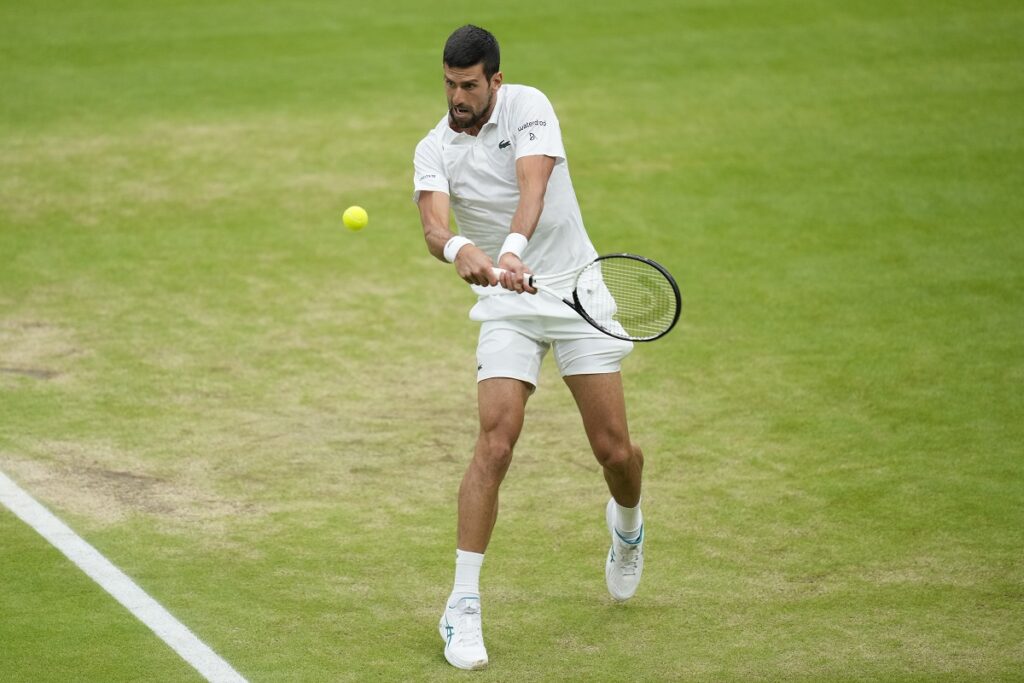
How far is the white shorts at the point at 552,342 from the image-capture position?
660 cm

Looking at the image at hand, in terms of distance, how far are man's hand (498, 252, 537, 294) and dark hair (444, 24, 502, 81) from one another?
0.88 metres

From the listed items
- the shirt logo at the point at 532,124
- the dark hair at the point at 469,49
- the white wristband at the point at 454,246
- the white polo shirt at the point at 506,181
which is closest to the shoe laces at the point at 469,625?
the white polo shirt at the point at 506,181

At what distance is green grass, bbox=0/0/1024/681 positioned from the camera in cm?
671

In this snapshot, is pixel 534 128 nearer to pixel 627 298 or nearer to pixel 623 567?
pixel 627 298

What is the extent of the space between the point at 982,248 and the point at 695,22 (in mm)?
6538

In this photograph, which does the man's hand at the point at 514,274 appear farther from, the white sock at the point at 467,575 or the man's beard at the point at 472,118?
the white sock at the point at 467,575

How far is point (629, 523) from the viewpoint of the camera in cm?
687

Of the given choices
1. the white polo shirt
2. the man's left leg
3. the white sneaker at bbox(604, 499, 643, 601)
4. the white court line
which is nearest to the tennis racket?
the white polo shirt

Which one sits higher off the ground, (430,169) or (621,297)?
(430,169)

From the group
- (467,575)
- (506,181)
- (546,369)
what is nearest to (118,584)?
(467,575)

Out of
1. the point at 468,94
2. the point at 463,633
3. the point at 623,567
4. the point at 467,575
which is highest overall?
the point at 468,94

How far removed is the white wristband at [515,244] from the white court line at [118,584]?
2115 millimetres

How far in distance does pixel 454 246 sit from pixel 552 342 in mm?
714

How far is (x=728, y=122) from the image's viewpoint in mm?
15125
